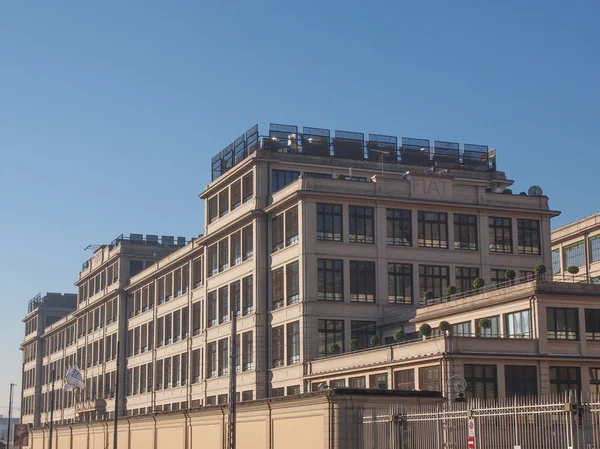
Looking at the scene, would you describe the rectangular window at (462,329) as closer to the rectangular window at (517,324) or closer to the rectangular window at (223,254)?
the rectangular window at (517,324)

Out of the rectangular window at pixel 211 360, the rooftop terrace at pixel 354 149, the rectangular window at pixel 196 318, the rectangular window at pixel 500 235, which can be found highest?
the rooftop terrace at pixel 354 149

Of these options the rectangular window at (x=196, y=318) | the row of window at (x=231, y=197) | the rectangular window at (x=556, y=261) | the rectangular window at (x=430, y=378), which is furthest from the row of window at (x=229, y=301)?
the rectangular window at (x=556, y=261)

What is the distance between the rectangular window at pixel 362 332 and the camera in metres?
73.3

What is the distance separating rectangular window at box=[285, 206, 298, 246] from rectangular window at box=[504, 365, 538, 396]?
73.1ft

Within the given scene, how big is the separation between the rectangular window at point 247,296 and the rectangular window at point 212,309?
24.6 ft

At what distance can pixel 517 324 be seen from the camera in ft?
193

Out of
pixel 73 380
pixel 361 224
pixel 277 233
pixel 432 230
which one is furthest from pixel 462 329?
pixel 73 380

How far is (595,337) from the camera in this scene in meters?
59.0

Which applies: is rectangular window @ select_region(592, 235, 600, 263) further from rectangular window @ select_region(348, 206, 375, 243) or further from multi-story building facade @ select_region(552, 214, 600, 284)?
rectangular window @ select_region(348, 206, 375, 243)

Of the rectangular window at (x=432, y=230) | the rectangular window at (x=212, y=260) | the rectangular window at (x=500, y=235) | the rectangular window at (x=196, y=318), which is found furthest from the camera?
the rectangular window at (x=196, y=318)

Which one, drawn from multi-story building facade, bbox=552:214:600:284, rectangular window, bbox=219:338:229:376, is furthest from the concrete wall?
multi-story building facade, bbox=552:214:600:284

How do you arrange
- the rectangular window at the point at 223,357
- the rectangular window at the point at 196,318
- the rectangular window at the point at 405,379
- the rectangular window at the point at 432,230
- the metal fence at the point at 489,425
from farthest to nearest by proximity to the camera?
the rectangular window at the point at 196,318 < the rectangular window at the point at 223,357 < the rectangular window at the point at 432,230 < the rectangular window at the point at 405,379 < the metal fence at the point at 489,425

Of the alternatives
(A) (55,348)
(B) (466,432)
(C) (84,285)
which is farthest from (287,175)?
(A) (55,348)

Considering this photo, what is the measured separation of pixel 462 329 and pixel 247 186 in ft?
87.1
